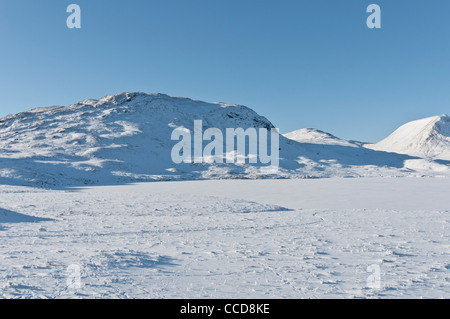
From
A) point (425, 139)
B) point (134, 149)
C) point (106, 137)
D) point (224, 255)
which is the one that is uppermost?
point (425, 139)

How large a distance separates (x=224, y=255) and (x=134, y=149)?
93.9m

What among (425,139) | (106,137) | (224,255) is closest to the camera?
(224,255)

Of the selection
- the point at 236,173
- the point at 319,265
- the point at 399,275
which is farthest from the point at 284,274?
the point at 236,173

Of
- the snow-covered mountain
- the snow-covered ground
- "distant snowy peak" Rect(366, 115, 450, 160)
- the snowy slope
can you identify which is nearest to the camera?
the snow-covered ground

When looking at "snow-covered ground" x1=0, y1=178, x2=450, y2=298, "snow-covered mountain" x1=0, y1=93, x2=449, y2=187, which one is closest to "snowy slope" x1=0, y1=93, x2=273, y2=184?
"snow-covered mountain" x1=0, y1=93, x2=449, y2=187

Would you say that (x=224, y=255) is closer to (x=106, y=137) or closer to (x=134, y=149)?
(x=134, y=149)

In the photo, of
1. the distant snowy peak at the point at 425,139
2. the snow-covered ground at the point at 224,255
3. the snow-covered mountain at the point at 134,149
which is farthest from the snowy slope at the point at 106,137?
the distant snowy peak at the point at 425,139

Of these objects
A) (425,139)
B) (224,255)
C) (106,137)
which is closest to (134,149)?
(106,137)

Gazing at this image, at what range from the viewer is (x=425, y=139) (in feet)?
481

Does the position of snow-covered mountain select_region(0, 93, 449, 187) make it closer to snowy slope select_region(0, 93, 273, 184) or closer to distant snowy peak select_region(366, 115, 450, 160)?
snowy slope select_region(0, 93, 273, 184)

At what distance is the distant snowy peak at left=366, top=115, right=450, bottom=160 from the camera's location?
136625 mm

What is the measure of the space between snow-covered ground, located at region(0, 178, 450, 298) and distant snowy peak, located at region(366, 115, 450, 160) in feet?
444
